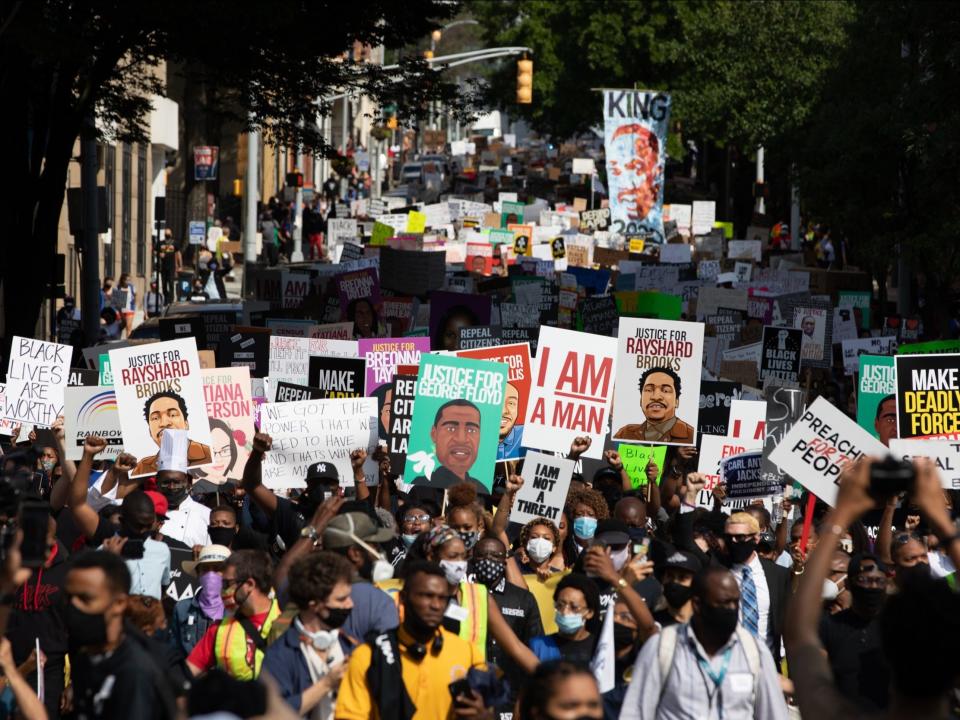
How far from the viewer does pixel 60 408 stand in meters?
12.5

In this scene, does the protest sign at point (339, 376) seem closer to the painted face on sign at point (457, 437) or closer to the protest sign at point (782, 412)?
the painted face on sign at point (457, 437)

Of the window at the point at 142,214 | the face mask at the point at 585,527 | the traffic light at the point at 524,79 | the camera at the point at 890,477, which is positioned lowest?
the face mask at the point at 585,527

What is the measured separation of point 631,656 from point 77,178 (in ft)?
98.8

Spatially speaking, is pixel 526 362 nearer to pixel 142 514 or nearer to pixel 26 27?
pixel 142 514

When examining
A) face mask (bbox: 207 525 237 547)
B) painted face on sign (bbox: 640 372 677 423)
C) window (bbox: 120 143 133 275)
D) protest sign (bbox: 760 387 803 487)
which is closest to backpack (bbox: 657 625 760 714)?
face mask (bbox: 207 525 237 547)

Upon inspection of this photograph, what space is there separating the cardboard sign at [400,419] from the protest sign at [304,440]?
18cm

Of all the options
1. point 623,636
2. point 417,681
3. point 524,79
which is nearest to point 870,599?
point 623,636

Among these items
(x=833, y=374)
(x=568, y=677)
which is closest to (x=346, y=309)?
(x=833, y=374)

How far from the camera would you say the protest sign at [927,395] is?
35.9 feet

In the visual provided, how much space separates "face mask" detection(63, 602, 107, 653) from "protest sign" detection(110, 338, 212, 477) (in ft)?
19.9

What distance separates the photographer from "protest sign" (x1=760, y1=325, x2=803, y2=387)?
17.1 m

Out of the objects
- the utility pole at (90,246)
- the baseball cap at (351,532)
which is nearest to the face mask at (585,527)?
the baseball cap at (351,532)

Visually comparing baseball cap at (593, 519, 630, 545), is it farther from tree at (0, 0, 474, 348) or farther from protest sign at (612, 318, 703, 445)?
tree at (0, 0, 474, 348)

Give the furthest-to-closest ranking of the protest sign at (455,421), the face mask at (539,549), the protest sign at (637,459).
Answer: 1. the protest sign at (637,459)
2. the protest sign at (455,421)
3. the face mask at (539,549)
